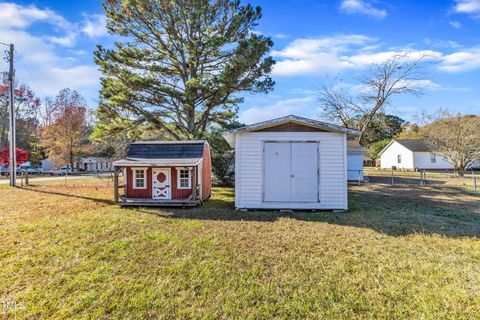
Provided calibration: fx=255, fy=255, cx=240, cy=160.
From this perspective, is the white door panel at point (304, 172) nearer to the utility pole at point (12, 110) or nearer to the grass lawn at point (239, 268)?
the grass lawn at point (239, 268)

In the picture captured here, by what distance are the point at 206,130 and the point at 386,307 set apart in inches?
550

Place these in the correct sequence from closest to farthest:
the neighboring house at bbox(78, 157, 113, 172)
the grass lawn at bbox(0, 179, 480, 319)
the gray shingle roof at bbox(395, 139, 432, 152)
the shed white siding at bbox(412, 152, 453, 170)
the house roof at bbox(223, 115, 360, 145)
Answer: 1. the grass lawn at bbox(0, 179, 480, 319)
2. the house roof at bbox(223, 115, 360, 145)
3. the gray shingle roof at bbox(395, 139, 432, 152)
4. the shed white siding at bbox(412, 152, 453, 170)
5. the neighboring house at bbox(78, 157, 113, 172)

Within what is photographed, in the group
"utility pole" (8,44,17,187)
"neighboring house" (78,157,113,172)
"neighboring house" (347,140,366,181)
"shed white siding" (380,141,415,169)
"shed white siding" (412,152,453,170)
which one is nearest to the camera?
"utility pole" (8,44,17,187)

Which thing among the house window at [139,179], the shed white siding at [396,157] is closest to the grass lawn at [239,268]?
the house window at [139,179]

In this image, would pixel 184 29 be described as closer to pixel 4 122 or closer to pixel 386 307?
pixel 386 307

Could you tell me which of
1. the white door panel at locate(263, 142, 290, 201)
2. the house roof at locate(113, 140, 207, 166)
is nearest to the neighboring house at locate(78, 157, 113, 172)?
the house roof at locate(113, 140, 207, 166)

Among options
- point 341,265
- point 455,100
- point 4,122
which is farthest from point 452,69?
point 4,122

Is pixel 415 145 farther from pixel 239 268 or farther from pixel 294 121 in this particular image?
pixel 239 268

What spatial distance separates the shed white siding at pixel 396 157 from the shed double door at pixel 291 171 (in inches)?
1162

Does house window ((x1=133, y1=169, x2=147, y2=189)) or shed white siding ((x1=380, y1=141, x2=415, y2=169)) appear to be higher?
shed white siding ((x1=380, y1=141, x2=415, y2=169))

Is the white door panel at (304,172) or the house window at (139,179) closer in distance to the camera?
the white door panel at (304,172)

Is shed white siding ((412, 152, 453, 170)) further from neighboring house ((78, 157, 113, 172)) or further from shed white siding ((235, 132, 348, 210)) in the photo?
neighboring house ((78, 157, 113, 172))

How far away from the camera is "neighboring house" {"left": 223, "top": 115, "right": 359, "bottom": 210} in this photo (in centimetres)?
850

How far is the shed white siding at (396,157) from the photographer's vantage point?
32.0 m
